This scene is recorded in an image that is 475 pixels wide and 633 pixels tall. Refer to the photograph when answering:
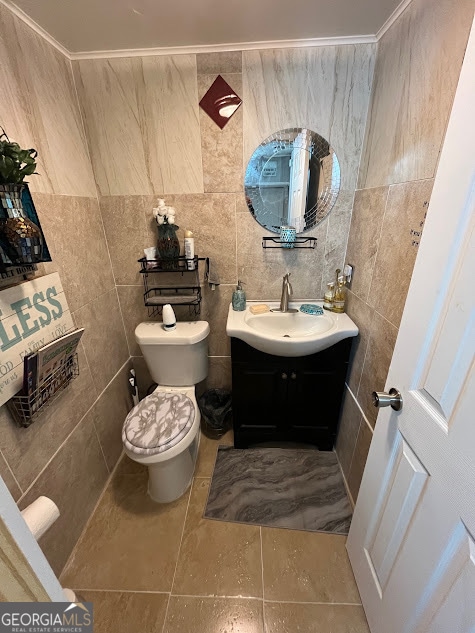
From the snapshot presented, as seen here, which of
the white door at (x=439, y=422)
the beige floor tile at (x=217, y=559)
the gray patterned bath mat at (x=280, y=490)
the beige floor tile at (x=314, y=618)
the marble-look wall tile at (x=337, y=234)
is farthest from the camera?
the marble-look wall tile at (x=337, y=234)

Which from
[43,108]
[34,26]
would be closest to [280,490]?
[43,108]

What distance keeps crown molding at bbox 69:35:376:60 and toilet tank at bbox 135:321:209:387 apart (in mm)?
1300

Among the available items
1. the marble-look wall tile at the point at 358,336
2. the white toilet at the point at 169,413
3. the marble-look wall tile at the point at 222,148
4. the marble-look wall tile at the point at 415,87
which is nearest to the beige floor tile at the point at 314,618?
the white toilet at the point at 169,413

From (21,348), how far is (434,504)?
4.19ft

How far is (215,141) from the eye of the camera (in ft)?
4.32

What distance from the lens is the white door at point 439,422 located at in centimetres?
50

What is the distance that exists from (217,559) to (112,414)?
895 millimetres

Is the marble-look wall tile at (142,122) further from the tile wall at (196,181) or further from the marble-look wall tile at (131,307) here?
the marble-look wall tile at (131,307)

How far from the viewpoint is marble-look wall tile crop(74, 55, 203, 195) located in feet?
3.99

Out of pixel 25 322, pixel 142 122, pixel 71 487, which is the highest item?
pixel 142 122

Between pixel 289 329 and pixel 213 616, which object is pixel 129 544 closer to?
pixel 213 616

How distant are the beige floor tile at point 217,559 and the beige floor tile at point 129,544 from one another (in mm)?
55

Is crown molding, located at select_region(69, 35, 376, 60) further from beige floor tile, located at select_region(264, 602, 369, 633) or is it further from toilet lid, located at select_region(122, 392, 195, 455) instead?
beige floor tile, located at select_region(264, 602, 369, 633)

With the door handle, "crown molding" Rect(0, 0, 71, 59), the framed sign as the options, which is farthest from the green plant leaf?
the door handle
